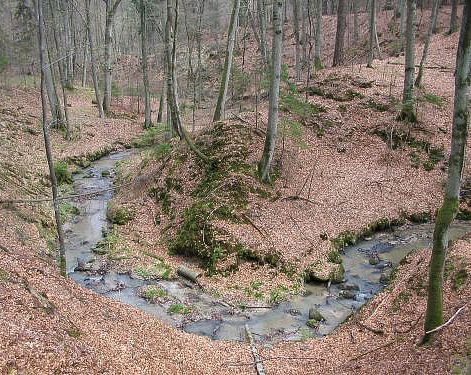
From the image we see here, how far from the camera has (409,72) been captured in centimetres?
1942

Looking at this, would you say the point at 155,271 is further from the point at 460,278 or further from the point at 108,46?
the point at 108,46

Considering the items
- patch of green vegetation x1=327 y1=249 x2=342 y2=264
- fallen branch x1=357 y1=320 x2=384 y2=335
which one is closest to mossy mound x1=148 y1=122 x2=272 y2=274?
patch of green vegetation x1=327 y1=249 x2=342 y2=264

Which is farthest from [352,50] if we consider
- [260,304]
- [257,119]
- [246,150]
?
[260,304]

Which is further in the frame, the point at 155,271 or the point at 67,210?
the point at 67,210

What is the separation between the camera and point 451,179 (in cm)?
685

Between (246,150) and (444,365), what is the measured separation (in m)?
11.8

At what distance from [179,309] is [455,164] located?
803 centimetres

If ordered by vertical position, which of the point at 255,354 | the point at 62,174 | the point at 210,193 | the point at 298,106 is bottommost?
the point at 255,354

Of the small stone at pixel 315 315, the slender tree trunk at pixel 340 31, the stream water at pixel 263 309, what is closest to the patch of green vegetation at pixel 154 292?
the stream water at pixel 263 309

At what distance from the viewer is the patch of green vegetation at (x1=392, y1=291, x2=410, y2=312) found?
1025 cm

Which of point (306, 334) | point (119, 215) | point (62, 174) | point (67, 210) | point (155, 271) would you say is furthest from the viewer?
point (62, 174)

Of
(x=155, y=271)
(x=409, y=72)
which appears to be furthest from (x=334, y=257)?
(x=409, y=72)

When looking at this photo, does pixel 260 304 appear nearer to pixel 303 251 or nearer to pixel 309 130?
pixel 303 251

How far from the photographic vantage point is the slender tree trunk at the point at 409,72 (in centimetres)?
1883
